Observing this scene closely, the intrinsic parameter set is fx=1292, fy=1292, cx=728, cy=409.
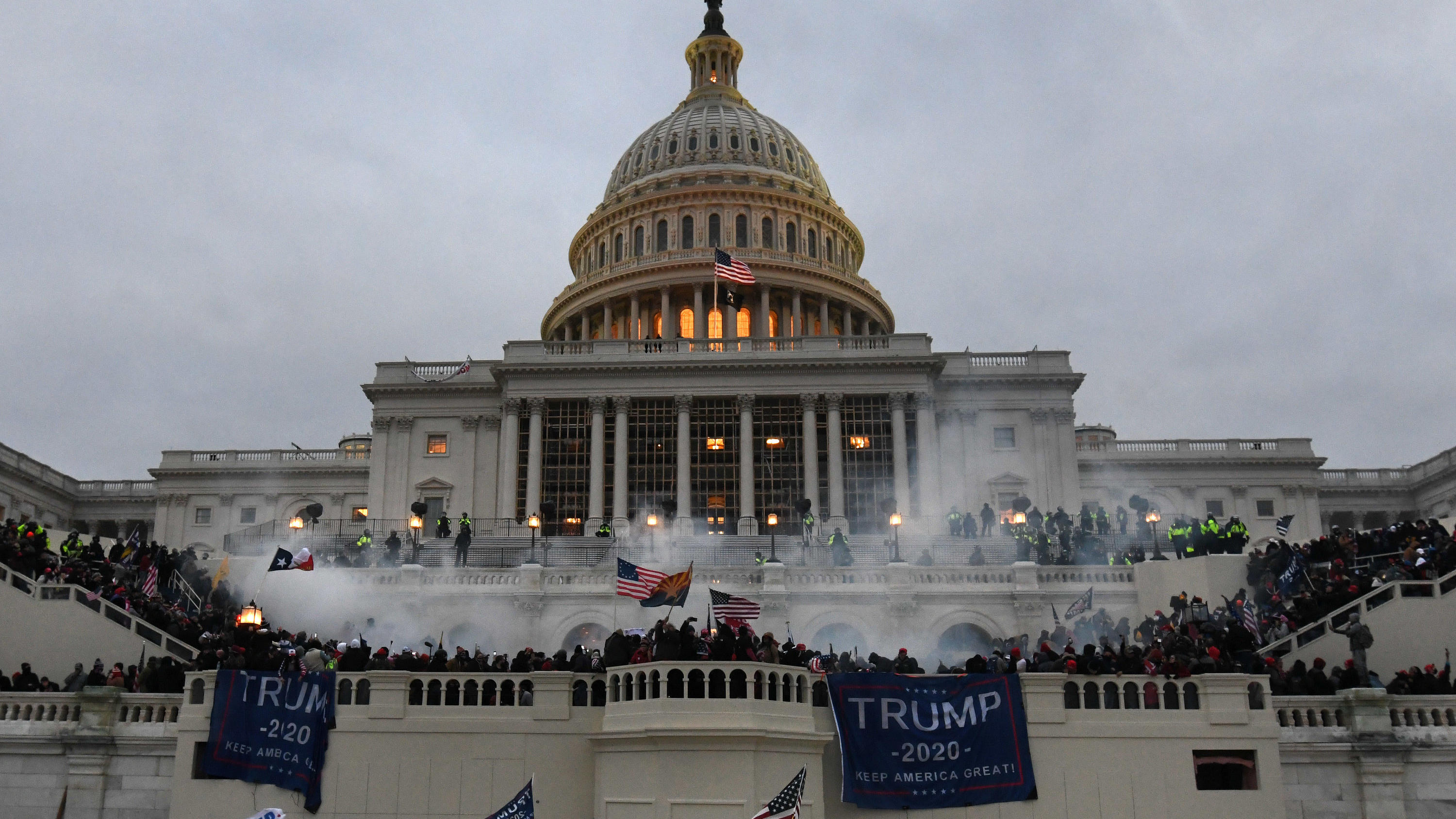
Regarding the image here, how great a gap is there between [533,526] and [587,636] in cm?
1079

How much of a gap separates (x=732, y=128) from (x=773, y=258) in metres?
15.4

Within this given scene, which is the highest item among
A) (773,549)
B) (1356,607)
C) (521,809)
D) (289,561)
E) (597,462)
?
(597,462)

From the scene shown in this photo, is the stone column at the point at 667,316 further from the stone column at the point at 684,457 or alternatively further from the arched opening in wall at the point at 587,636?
the arched opening in wall at the point at 587,636

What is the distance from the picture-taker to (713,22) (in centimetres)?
11356

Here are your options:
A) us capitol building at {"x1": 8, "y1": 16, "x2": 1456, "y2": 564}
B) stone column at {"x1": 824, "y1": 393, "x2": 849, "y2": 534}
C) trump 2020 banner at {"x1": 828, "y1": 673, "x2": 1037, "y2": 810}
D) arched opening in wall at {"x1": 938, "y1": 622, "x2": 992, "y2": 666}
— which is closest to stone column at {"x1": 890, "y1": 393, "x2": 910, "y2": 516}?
us capitol building at {"x1": 8, "y1": 16, "x2": 1456, "y2": 564}

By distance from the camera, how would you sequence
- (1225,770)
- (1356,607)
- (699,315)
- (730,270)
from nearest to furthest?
1. (1225,770)
2. (1356,607)
3. (730,270)
4. (699,315)

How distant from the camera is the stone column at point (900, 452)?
6209 cm

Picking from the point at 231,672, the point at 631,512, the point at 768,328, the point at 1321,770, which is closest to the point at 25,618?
the point at 231,672

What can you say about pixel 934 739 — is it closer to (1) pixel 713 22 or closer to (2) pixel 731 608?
(2) pixel 731 608

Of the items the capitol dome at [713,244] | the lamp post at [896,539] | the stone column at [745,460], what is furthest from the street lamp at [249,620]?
the capitol dome at [713,244]

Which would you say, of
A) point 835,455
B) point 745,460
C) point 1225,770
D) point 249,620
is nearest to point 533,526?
point 745,460

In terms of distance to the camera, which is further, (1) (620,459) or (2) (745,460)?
(1) (620,459)

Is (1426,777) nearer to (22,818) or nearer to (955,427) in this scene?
(22,818)

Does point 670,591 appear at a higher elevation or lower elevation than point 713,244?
lower
